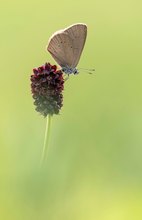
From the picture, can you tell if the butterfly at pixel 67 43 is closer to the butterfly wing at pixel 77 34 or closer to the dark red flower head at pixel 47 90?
the butterfly wing at pixel 77 34

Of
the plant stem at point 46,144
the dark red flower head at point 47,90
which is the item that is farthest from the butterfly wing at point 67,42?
the plant stem at point 46,144

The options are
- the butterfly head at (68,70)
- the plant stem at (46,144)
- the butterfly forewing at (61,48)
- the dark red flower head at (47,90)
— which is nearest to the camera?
the plant stem at (46,144)

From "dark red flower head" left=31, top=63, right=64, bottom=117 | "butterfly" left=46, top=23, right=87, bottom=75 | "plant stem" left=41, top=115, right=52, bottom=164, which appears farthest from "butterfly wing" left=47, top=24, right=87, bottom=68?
"plant stem" left=41, top=115, right=52, bottom=164

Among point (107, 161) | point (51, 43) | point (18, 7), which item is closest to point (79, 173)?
point (107, 161)

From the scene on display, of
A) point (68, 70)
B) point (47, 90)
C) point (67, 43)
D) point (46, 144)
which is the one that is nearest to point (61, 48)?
point (67, 43)

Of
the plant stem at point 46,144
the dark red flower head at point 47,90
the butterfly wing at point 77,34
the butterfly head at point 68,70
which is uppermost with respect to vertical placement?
the butterfly wing at point 77,34

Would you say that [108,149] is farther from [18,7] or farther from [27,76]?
[18,7]

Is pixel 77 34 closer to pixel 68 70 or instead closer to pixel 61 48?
pixel 61 48

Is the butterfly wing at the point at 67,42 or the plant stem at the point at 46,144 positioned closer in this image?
the plant stem at the point at 46,144
